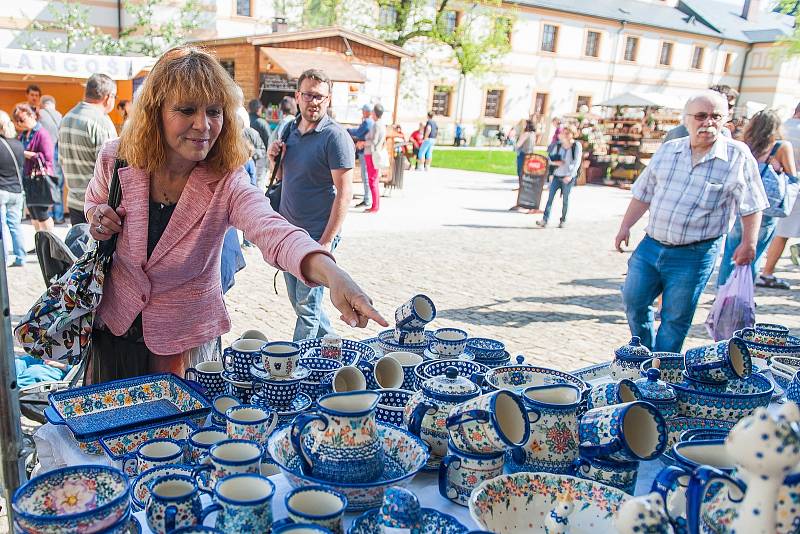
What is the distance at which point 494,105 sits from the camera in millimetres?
38188

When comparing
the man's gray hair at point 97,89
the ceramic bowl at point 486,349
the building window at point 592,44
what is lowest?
the ceramic bowl at point 486,349

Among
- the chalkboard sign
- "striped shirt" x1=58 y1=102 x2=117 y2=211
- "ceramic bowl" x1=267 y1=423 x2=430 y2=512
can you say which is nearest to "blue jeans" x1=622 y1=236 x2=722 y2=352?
"ceramic bowl" x1=267 y1=423 x2=430 y2=512

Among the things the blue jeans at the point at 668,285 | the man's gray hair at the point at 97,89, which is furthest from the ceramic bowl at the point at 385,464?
the man's gray hair at the point at 97,89

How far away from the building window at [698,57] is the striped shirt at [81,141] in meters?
47.5

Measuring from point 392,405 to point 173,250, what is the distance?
97 centimetres

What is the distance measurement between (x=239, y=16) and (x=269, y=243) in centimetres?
2921

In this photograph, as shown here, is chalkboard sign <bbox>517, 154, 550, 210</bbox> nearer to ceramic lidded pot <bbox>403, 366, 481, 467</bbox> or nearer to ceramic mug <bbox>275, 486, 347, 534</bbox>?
ceramic lidded pot <bbox>403, 366, 481, 467</bbox>

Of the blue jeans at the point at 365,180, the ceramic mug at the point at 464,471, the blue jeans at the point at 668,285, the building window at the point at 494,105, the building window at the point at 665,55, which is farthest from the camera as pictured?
the building window at the point at 665,55

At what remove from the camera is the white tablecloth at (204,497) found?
146 cm

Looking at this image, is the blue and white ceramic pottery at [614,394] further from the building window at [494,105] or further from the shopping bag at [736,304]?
the building window at [494,105]

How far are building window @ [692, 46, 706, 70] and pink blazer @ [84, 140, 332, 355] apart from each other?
49.6 meters

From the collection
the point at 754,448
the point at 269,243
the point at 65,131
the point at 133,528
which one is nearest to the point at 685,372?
the point at 754,448

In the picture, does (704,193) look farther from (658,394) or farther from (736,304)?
(658,394)

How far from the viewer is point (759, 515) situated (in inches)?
37.7
